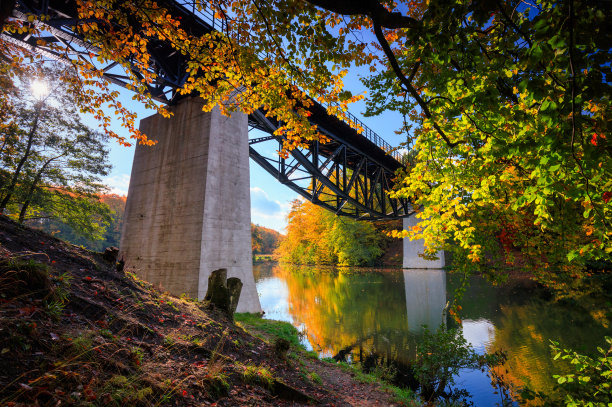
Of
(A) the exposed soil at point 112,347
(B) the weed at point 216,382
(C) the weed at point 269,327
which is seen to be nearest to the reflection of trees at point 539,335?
(A) the exposed soil at point 112,347

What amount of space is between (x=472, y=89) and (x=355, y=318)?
414 inches

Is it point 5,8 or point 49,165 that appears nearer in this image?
point 5,8

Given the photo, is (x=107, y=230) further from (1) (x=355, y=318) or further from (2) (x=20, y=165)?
(1) (x=355, y=318)

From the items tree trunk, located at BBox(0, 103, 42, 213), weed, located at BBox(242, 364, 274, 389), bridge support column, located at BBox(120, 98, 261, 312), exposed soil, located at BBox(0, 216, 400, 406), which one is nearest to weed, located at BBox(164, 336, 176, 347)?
exposed soil, located at BBox(0, 216, 400, 406)

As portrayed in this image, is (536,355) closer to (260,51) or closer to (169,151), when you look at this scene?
(260,51)

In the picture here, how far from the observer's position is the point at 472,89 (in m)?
2.76

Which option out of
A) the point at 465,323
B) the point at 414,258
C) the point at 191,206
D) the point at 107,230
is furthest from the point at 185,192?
the point at 107,230

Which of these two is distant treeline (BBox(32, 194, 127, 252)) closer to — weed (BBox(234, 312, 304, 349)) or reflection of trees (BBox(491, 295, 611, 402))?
weed (BBox(234, 312, 304, 349))

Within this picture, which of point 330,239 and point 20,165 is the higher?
point 20,165

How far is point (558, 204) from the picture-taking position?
3.63 m

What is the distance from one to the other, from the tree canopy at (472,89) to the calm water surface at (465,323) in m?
3.28

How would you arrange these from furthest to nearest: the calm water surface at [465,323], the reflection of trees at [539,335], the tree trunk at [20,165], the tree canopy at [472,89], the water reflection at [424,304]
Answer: the water reflection at [424,304] < the tree trunk at [20,165] < the calm water surface at [465,323] < the reflection of trees at [539,335] < the tree canopy at [472,89]

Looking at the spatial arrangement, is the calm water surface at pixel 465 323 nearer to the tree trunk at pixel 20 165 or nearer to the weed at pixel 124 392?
the weed at pixel 124 392

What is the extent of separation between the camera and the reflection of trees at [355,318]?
27.8 ft
